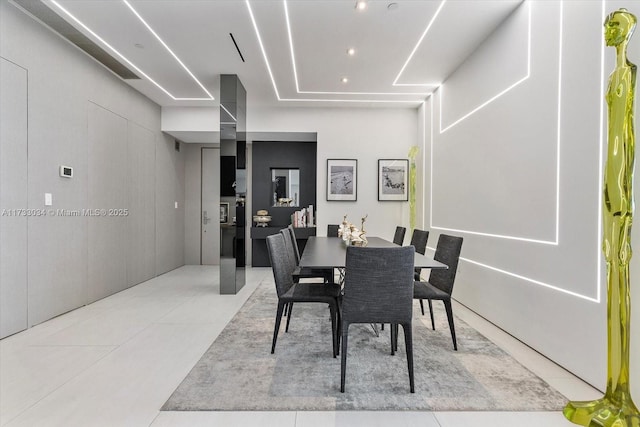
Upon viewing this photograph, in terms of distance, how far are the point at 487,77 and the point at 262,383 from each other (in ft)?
12.3

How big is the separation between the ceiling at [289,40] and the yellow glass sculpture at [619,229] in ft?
6.24

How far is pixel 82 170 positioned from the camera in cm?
407

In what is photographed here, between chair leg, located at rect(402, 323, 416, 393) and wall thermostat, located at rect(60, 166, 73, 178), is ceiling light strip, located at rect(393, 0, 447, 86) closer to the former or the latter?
chair leg, located at rect(402, 323, 416, 393)

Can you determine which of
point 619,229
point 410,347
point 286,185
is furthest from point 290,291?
point 286,185

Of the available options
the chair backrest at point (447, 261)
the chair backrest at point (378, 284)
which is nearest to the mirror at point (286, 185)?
the chair backrest at point (447, 261)

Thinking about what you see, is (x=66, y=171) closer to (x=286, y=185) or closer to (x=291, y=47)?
(x=291, y=47)

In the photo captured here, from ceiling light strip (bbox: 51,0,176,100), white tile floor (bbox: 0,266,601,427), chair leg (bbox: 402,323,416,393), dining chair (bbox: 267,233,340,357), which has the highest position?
ceiling light strip (bbox: 51,0,176,100)

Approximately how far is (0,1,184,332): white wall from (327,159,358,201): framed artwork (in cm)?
325

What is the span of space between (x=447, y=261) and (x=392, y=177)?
136 inches

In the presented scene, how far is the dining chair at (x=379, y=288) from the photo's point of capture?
2061mm

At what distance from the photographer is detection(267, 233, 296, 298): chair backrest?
267 centimetres

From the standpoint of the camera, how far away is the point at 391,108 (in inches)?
240

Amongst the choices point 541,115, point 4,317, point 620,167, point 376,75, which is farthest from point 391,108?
point 4,317

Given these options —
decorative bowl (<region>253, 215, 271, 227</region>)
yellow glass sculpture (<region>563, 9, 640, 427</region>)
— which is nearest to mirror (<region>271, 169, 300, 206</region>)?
decorative bowl (<region>253, 215, 271, 227</region>)
